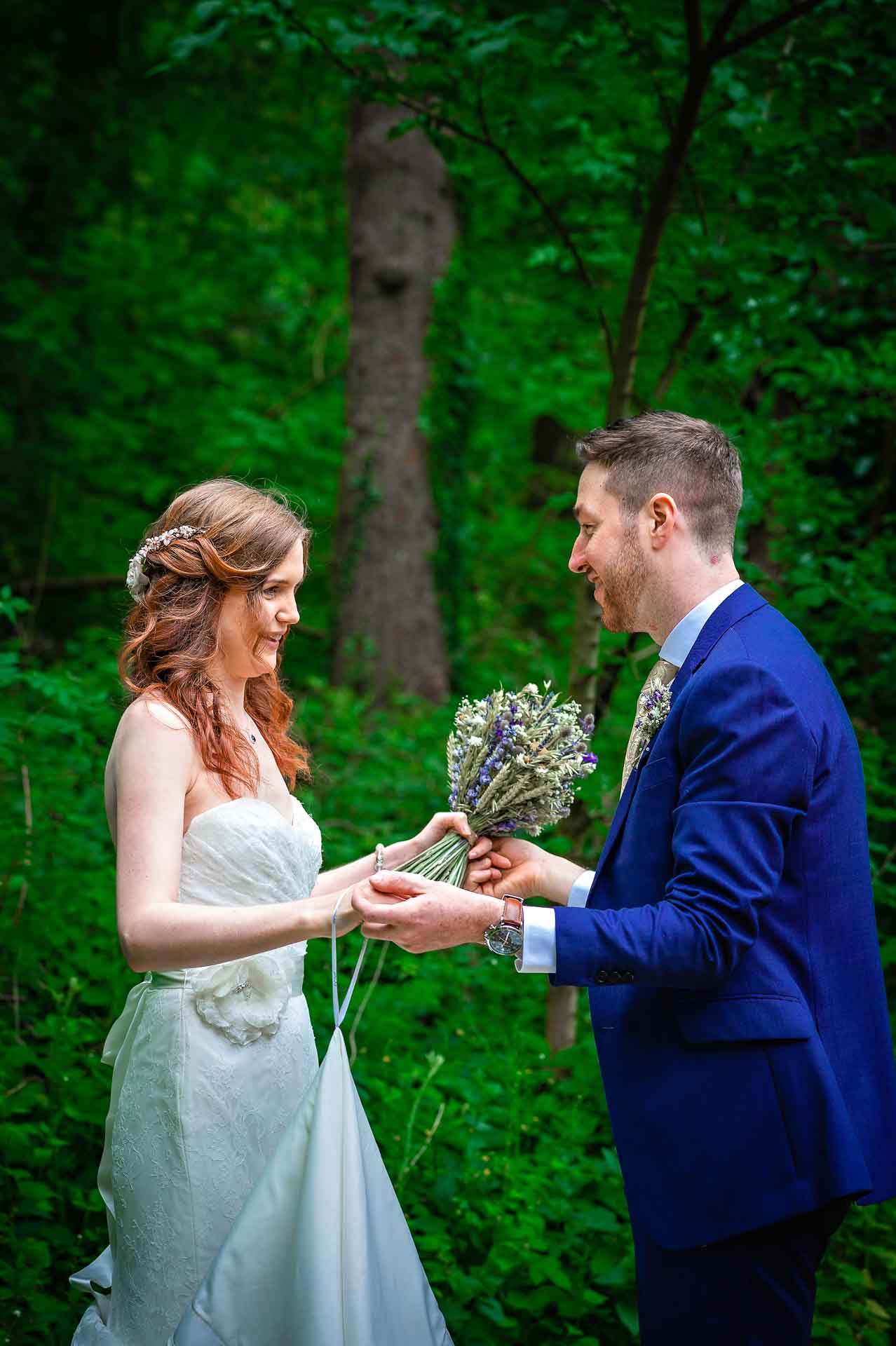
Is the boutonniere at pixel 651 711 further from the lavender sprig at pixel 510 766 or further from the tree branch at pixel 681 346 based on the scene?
the tree branch at pixel 681 346

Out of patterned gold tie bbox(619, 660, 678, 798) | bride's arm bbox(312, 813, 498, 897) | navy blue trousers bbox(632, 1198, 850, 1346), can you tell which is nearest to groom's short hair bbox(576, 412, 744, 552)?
patterned gold tie bbox(619, 660, 678, 798)

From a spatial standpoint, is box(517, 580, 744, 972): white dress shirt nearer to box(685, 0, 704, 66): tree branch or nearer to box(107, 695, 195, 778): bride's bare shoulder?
box(107, 695, 195, 778): bride's bare shoulder

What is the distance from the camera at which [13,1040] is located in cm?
405

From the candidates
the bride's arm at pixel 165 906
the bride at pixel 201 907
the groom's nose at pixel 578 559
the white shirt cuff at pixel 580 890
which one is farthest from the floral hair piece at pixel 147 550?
the white shirt cuff at pixel 580 890

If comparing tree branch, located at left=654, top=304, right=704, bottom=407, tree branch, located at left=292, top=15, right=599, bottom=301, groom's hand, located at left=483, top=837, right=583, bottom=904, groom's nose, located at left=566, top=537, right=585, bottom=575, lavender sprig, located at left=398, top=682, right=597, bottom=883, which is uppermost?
tree branch, located at left=292, top=15, right=599, bottom=301

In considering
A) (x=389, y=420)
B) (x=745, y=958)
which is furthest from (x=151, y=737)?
(x=389, y=420)

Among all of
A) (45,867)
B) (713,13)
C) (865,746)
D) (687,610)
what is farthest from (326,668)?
(687,610)

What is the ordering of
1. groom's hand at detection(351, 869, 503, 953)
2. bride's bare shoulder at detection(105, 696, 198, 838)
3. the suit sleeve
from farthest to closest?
bride's bare shoulder at detection(105, 696, 198, 838)
groom's hand at detection(351, 869, 503, 953)
the suit sleeve

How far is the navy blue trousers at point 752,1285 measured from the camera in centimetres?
212

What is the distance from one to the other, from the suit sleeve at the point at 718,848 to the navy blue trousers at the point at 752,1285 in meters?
0.52

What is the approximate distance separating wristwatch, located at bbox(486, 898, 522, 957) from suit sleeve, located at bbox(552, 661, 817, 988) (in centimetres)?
11

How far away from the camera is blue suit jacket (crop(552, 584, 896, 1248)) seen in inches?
78.8

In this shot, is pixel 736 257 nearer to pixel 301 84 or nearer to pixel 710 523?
pixel 710 523

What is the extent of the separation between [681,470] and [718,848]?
0.80 metres
